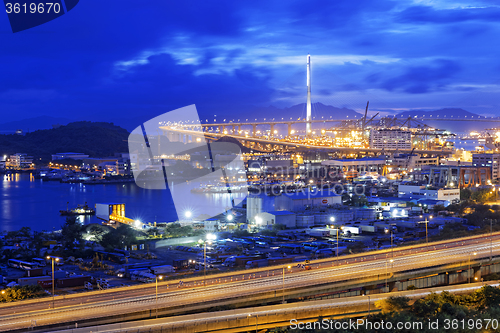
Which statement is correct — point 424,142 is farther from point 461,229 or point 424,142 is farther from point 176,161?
point 461,229

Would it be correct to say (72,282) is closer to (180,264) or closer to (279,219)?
(180,264)

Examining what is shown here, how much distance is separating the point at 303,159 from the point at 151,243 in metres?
12.0

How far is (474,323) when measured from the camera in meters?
1.93

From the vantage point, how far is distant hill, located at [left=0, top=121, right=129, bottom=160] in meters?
18.0

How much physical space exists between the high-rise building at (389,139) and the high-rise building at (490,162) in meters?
8.03

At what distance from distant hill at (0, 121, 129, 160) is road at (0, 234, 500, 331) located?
15844 millimetres

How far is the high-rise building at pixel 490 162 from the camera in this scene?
9.18 m

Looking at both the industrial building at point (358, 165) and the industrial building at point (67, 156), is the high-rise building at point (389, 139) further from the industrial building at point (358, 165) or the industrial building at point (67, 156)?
the industrial building at point (67, 156)

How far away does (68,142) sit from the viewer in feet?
64.0

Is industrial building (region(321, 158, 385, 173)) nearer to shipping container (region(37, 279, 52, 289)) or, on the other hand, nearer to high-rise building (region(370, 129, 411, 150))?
high-rise building (region(370, 129, 411, 150))

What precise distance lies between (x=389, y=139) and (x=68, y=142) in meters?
12.5

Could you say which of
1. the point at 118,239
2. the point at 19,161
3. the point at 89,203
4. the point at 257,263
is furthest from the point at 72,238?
the point at 19,161
